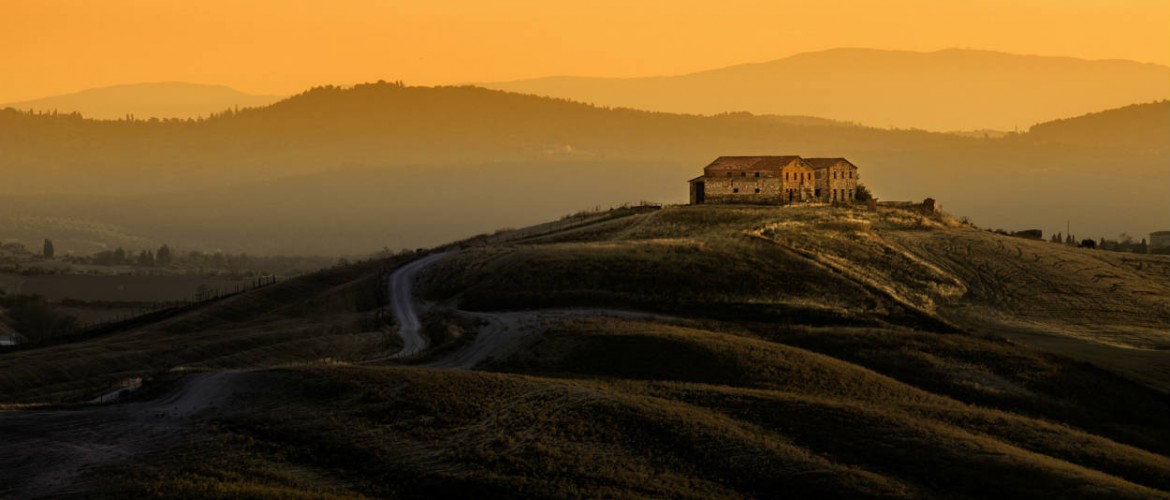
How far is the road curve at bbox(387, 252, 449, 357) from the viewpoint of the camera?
3652 inches

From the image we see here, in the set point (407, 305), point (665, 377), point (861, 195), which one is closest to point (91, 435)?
point (665, 377)

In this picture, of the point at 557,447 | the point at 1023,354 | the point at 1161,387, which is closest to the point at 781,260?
the point at 1023,354

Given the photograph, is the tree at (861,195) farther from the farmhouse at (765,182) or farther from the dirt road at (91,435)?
the dirt road at (91,435)

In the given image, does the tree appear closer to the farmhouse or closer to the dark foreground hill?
the farmhouse

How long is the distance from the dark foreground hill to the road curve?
1.36 m

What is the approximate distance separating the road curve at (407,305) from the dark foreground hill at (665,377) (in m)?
1.36

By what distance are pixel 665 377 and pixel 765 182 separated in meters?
63.7

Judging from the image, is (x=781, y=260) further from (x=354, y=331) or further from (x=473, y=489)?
(x=473, y=489)

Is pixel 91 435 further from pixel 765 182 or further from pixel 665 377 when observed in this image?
pixel 765 182

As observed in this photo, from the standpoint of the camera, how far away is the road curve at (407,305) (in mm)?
92750

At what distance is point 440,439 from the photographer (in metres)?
62.3

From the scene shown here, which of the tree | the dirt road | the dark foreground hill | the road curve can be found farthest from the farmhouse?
the dirt road

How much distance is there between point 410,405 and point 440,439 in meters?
4.82

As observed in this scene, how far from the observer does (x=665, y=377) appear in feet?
252
